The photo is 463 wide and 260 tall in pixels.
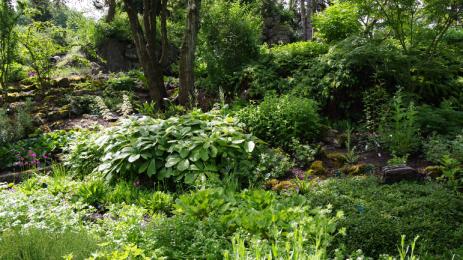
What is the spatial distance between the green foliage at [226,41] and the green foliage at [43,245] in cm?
715

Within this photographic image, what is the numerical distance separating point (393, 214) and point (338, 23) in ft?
23.1

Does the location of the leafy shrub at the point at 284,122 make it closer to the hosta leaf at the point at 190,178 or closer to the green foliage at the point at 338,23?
the hosta leaf at the point at 190,178

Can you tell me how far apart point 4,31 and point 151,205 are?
7112mm

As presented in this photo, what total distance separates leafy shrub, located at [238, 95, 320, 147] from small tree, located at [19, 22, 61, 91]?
6998 millimetres

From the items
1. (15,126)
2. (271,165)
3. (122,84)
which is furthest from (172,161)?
(122,84)

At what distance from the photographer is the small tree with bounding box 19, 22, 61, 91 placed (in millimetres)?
10531

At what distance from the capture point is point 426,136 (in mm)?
6113

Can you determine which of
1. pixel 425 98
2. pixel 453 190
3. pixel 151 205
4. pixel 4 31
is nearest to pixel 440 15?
pixel 425 98

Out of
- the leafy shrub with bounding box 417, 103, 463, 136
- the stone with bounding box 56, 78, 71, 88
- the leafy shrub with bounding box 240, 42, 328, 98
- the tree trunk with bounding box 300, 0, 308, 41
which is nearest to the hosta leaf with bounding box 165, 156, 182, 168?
the leafy shrub with bounding box 417, 103, 463, 136

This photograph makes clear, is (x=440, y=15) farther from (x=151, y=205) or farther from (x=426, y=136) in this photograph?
(x=151, y=205)

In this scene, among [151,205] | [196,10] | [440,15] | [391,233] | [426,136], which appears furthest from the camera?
[196,10]

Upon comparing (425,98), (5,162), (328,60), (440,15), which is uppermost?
(440,15)

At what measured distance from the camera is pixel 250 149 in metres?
5.16

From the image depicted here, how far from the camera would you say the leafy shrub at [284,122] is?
6.05m
